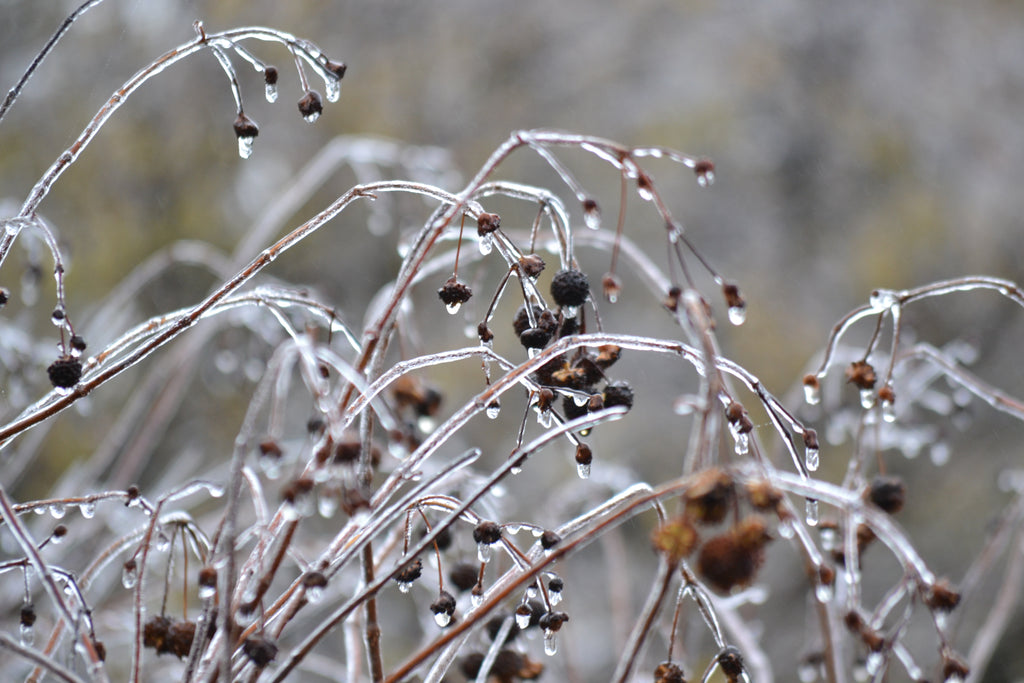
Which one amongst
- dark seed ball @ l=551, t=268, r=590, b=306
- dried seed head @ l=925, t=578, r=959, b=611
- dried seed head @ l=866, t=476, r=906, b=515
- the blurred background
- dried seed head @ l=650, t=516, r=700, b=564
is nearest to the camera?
dried seed head @ l=650, t=516, r=700, b=564

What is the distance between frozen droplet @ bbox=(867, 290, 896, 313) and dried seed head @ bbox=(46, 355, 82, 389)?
62 centimetres

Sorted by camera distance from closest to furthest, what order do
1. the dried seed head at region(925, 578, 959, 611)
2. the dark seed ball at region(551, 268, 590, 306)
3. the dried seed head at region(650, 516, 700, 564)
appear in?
the dried seed head at region(650, 516, 700, 564)
the dried seed head at region(925, 578, 959, 611)
the dark seed ball at region(551, 268, 590, 306)

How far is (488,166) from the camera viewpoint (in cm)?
60

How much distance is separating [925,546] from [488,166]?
203cm

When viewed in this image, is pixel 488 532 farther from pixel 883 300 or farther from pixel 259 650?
pixel 883 300

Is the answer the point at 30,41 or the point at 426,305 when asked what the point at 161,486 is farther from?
the point at 30,41

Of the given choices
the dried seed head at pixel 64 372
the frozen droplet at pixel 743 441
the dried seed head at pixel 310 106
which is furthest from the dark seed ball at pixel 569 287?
the dried seed head at pixel 64 372

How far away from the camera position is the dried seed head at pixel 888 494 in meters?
0.78

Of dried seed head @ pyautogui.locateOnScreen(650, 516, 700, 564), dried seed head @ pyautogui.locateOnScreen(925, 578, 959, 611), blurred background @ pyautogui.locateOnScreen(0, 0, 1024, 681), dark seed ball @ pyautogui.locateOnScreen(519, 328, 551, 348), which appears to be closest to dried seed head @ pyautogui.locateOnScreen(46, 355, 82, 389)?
dark seed ball @ pyautogui.locateOnScreen(519, 328, 551, 348)

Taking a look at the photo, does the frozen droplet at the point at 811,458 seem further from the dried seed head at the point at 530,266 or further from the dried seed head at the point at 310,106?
the dried seed head at the point at 310,106

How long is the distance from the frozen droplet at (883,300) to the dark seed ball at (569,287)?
0.79ft

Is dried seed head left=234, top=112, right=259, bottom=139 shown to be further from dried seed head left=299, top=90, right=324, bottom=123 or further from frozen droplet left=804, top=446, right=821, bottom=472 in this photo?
frozen droplet left=804, top=446, right=821, bottom=472

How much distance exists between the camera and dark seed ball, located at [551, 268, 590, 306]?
0.65 m

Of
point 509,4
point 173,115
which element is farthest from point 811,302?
point 173,115
